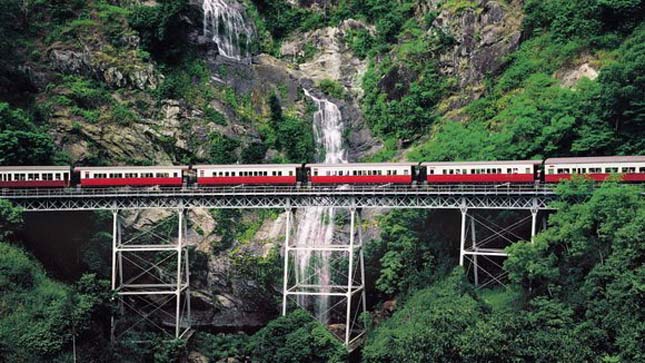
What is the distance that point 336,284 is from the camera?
198ft

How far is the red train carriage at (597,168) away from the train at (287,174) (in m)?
0.39

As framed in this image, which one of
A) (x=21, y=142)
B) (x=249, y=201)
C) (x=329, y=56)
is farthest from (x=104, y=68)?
(x=249, y=201)

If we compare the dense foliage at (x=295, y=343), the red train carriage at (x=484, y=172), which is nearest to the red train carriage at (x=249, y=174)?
the dense foliage at (x=295, y=343)

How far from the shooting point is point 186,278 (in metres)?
57.8

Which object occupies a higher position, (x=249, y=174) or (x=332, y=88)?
(x=332, y=88)

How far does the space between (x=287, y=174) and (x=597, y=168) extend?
1963 cm

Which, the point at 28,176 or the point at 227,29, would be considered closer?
the point at 28,176

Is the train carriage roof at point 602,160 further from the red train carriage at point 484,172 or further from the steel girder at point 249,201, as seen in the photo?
the steel girder at point 249,201

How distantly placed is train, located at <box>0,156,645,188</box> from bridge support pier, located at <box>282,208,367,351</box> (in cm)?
269

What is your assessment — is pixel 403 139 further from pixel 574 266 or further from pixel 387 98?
pixel 574 266

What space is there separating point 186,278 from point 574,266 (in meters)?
25.7

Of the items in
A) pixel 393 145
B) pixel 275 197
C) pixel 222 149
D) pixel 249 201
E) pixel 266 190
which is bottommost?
pixel 249 201

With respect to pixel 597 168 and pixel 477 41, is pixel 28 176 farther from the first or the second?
pixel 477 41

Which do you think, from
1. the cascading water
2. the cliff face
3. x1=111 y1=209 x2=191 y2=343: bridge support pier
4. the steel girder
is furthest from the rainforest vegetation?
the steel girder
